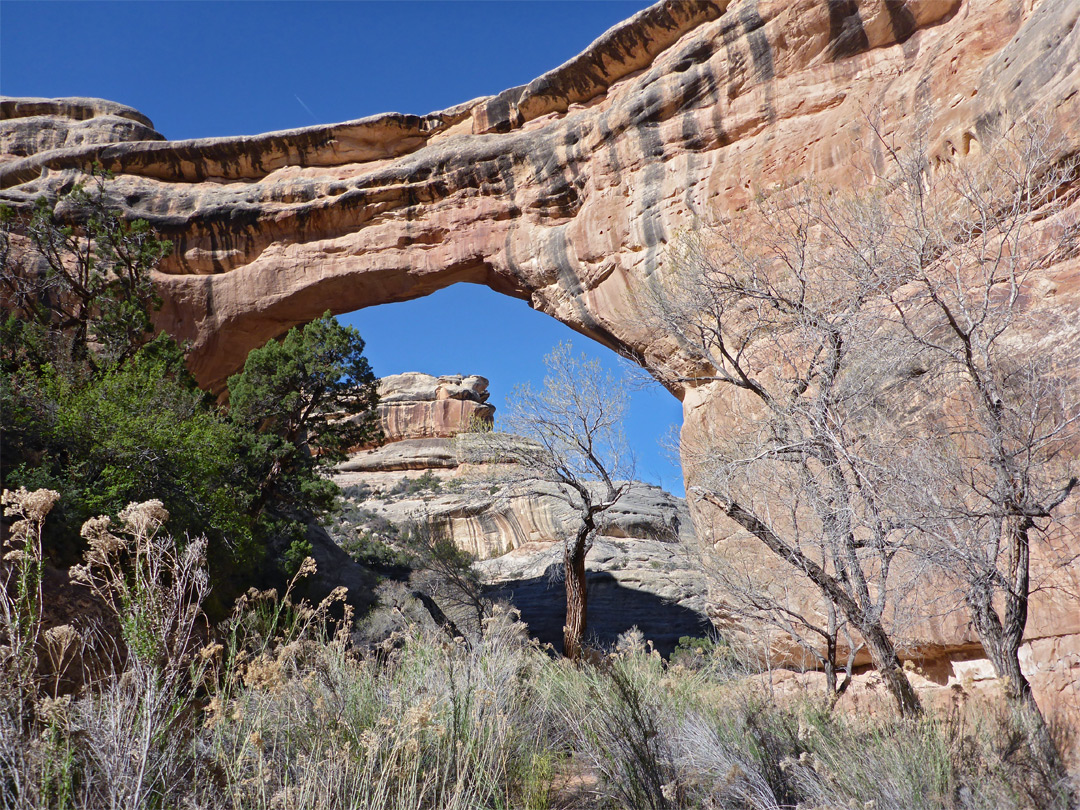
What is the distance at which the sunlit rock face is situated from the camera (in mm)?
9328

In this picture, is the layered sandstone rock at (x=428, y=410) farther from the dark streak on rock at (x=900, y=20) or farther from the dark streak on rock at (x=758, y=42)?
the dark streak on rock at (x=900, y=20)

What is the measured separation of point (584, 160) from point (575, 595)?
8.61 m

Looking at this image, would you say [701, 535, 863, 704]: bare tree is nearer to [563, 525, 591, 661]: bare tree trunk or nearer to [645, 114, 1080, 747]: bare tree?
[645, 114, 1080, 747]: bare tree

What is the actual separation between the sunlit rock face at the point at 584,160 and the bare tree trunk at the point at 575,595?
1.98m

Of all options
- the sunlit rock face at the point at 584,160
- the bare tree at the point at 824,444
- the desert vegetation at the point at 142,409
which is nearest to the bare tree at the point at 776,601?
the bare tree at the point at 824,444

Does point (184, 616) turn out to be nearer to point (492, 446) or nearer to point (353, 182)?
point (492, 446)

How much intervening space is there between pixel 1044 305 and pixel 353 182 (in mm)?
13165

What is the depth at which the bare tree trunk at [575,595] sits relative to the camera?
1027 centimetres

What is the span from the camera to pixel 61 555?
689 centimetres

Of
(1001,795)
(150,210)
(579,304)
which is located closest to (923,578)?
(1001,795)

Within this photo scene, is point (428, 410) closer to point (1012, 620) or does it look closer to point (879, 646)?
point (879, 646)

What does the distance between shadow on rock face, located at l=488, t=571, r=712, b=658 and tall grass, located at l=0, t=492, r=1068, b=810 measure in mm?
11255

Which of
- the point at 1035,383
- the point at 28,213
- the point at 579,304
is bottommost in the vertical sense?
the point at 1035,383

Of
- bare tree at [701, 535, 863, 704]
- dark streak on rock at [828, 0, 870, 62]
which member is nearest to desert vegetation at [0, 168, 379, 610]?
bare tree at [701, 535, 863, 704]
